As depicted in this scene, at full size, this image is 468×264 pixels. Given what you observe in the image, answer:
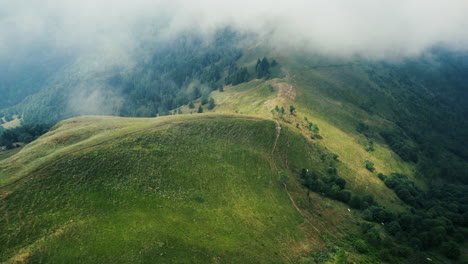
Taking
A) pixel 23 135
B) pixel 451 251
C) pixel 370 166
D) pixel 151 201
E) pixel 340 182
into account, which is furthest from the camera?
pixel 23 135

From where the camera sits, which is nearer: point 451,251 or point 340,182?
point 451,251

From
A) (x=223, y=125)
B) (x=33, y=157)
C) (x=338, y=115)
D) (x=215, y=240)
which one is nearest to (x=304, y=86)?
(x=338, y=115)

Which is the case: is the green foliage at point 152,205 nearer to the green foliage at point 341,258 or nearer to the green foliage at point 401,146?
the green foliage at point 341,258

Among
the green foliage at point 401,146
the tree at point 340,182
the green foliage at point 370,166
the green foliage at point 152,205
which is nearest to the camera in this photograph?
the green foliage at point 152,205

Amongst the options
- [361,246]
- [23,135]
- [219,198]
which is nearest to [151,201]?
[219,198]

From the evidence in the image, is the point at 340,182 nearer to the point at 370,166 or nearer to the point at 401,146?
the point at 370,166

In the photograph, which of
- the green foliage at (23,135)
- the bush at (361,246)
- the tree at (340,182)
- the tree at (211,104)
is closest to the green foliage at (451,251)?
the bush at (361,246)

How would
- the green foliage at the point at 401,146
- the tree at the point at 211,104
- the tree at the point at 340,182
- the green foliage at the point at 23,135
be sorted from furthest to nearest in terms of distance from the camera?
the tree at the point at 211,104 < the green foliage at the point at 23,135 < the green foliage at the point at 401,146 < the tree at the point at 340,182

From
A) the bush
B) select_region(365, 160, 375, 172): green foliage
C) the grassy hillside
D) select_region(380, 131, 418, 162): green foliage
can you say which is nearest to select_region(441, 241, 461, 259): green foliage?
the bush

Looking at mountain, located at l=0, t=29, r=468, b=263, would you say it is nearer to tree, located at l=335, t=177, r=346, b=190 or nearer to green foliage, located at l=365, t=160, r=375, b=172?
tree, located at l=335, t=177, r=346, b=190
